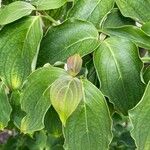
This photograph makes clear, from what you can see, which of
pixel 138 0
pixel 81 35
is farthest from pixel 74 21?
pixel 138 0

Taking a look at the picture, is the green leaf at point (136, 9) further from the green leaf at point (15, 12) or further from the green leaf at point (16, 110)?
the green leaf at point (16, 110)

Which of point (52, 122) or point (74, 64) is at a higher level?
point (74, 64)

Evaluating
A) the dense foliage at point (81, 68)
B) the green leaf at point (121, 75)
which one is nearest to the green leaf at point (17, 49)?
the dense foliage at point (81, 68)

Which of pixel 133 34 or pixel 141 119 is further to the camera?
pixel 133 34

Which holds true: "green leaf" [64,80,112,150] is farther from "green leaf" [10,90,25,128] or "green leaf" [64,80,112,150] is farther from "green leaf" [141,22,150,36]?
"green leaf" [10,90,25,128]

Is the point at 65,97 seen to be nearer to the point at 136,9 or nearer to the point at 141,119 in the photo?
the point at 141,119

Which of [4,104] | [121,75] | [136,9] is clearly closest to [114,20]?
[136,9]
